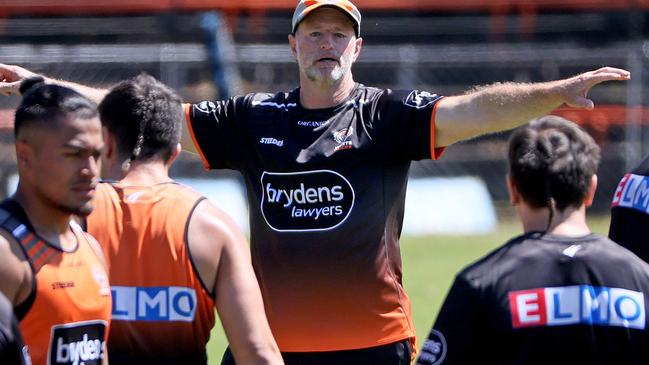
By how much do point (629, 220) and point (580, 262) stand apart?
1733 mm

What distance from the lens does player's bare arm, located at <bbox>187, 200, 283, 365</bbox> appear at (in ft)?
14.1

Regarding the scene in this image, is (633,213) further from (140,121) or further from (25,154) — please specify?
(25,154)

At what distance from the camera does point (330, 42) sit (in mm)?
5625

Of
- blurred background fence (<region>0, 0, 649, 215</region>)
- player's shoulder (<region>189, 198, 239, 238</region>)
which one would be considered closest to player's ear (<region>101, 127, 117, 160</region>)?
player's shoulder (<region>189, 198, 239, 238</region>)

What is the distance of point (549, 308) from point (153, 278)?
1394 mm

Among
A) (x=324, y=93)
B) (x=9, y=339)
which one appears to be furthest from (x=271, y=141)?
(x=9, y=339)

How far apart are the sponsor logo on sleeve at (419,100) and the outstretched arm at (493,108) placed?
0.07 metres

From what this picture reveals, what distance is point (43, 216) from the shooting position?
3973 millimetres

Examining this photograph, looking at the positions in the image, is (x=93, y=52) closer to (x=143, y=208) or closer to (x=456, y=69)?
(x=456, y=69)

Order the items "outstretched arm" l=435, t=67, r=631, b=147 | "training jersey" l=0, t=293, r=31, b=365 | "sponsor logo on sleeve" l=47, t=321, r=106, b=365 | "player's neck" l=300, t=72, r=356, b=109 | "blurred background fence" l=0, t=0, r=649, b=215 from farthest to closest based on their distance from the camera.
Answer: "blurred background fence" l=0, t=0, r=649, b=215 < "player's neck" l=300, t=72, r=356, b=109 < "outstretched arm" l=435, t=67, r=631, b=147 < "sponsor logo on sleeve" l=47, t=321, r=106, b=365 < "training jersey" l=0, t=293, r=31, b=365

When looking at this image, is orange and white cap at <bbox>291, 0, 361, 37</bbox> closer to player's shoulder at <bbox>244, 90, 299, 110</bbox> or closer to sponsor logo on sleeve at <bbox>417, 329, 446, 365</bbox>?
player's shoulder at <bbox>244, 90, 299, 110</bbox>

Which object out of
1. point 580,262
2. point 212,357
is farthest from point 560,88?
point 212,357

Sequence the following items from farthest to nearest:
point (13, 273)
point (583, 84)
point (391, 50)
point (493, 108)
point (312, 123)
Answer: point (391, 50)
point (312, 123)
point (493, 108)
point (583, 84)
point (13, 273)

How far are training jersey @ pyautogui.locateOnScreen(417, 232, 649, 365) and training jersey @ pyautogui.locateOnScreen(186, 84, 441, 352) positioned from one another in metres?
1.42
